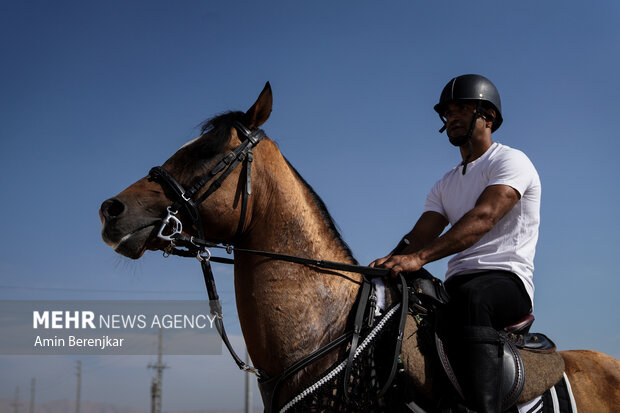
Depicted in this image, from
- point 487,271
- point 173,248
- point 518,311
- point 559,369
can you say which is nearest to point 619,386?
point 559,369

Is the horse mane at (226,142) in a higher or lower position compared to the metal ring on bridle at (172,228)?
higher

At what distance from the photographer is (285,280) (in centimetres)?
381

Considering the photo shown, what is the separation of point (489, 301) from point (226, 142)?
230 centimetres

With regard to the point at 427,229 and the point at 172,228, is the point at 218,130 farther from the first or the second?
the point at 427,229

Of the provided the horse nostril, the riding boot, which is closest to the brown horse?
the horse nostril

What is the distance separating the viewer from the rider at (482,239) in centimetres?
359

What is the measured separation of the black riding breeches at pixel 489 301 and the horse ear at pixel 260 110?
2019mm

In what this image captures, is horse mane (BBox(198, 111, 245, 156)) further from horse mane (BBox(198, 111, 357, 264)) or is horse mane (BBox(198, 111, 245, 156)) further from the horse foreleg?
the horse foreleg

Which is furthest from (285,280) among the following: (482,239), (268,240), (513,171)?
(513,171)

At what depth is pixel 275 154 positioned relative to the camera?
4203mm

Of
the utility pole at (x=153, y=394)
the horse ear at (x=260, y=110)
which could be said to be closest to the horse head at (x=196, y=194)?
the horse ear at (x=260, y=110)

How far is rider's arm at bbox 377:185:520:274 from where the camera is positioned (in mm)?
3816

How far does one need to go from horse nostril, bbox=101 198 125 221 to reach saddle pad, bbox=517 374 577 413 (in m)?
3.27

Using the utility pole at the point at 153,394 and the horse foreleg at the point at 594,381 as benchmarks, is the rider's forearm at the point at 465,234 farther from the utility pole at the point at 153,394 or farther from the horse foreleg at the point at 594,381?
the utility pole at the point at 153,394
